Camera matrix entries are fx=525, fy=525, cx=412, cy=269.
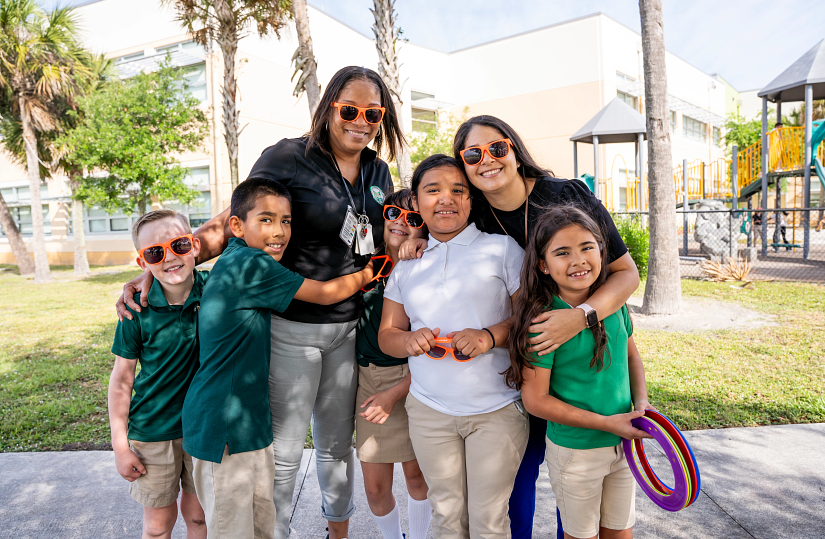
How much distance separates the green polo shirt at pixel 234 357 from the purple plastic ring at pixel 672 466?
140 cm

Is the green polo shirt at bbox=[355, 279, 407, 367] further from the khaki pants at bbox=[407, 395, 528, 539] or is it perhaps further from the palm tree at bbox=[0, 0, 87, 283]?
the palm tree at bbox=[0, 0, 87, 283]

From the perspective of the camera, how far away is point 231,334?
206 cm

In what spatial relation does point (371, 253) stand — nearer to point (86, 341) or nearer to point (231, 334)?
point (231, 334)

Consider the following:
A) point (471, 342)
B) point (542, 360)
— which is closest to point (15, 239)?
point (471, 342)

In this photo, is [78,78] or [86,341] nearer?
[86,341]

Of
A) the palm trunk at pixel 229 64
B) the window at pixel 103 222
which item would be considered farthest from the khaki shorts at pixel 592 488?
the window at pixel 103 222

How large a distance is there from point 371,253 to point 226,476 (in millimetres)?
1116

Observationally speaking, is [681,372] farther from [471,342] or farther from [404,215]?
[471,342]

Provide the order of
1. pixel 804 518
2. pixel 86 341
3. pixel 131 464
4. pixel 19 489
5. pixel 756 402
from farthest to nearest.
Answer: pixel 86 341 → pixel 756 402 → pixel 19 489 → pixel 804 518 → pixel 131 464

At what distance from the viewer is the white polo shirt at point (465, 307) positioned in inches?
80.4

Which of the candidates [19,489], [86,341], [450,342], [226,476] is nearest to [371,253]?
[450,342]

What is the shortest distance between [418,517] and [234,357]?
1.22 metres

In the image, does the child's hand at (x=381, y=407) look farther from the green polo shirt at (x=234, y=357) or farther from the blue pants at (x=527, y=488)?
the blue pants at (x=527, y=488)

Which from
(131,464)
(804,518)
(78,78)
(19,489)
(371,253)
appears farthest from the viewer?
(78,78)
